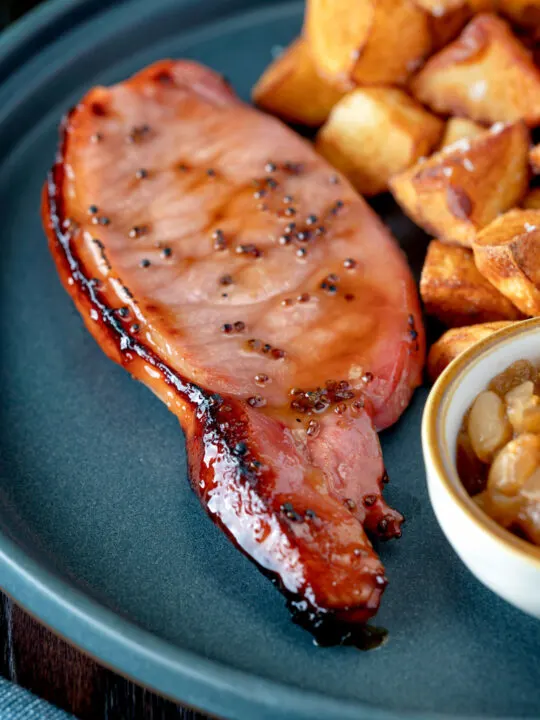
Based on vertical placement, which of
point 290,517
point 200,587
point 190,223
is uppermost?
point 190,223

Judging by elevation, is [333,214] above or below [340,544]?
above

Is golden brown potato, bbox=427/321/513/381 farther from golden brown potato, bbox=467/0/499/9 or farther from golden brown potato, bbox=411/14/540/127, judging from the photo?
golden brown potato, bbox=467/0/499/9

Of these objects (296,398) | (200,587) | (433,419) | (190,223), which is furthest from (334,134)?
(200,587)

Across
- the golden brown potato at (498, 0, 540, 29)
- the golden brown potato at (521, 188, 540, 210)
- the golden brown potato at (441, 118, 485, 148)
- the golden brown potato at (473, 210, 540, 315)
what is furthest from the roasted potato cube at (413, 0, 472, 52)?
the golden brown potato at (473, 210, 540, 315)

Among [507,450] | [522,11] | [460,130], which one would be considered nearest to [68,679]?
[507,450]

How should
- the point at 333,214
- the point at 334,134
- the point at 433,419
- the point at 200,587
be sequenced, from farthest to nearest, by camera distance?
the point at 334,134 < the point at 333,214 < the point at 200,587 < the point at 433,419

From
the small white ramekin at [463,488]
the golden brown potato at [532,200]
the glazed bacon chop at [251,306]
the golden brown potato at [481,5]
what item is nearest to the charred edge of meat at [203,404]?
the glazed bacon chop at [251,306]

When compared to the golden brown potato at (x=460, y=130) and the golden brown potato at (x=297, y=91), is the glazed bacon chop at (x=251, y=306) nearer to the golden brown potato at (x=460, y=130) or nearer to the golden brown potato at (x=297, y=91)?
the golden brown potato at (x=297, y=91)

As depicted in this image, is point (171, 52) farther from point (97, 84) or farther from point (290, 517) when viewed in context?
point (290, 517)
